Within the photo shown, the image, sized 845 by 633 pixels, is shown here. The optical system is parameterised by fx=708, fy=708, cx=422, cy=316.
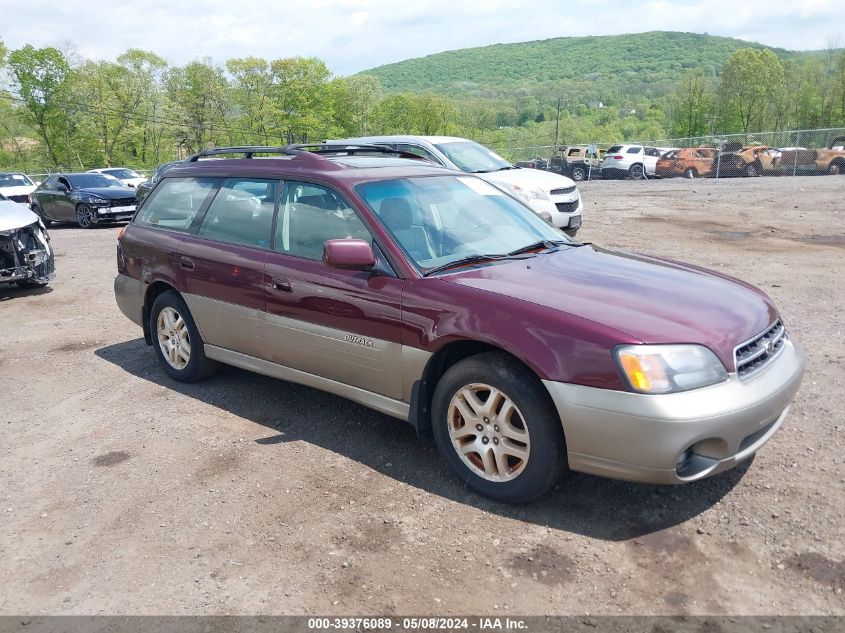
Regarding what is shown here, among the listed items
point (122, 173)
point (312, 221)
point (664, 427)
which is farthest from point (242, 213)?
point (122, 173)

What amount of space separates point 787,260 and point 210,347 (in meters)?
8.28

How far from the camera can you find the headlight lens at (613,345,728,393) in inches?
122

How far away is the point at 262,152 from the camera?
5.23 metres

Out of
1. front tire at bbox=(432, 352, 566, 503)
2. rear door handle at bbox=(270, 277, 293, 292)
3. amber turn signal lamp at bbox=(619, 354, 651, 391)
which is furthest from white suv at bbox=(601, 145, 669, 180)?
amber turn signal lamp at bbox=(619, 354, 651, 391)

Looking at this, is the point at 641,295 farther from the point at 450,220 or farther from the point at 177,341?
the point at 177,341

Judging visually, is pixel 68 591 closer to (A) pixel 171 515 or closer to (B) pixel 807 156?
(A) pixel 171 515

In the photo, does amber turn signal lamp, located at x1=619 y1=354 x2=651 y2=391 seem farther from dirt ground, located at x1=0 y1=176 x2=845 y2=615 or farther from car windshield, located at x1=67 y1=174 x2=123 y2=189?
car windshield, located at x1=67 y1=174 x2=123 y2=189

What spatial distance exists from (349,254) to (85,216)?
16280mm

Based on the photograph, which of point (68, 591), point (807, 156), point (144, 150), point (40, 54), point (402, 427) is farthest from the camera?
point (144, 150)

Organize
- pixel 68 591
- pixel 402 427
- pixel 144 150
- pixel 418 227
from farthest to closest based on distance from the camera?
1. pixel 144 150
2. pixel 402 427
3. pixel 418 227
4. pixel 68 591

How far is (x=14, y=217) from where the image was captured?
8.94m

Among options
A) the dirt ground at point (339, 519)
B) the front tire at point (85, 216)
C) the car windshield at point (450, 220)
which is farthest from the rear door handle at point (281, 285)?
the front tire at point (85, 216)

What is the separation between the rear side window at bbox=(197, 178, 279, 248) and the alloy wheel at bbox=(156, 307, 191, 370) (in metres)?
0.73

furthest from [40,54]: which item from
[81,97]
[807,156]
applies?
[807,156]
